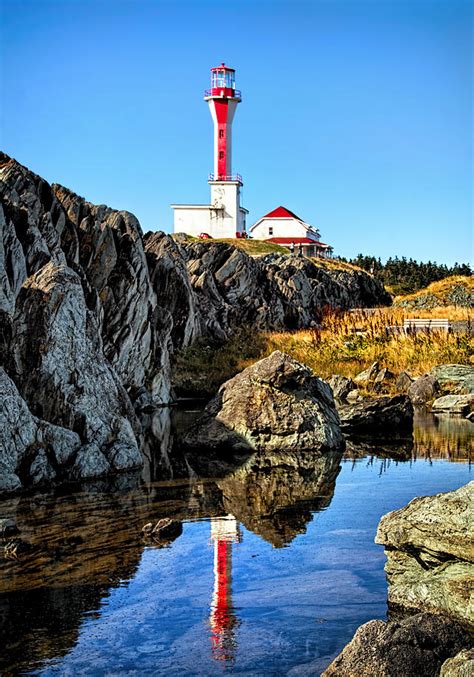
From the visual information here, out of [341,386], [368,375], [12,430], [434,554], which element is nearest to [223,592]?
[434,554]

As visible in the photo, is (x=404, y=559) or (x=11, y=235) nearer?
(x=404, y=559)

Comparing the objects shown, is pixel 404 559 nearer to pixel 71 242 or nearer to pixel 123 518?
pixel 123 518

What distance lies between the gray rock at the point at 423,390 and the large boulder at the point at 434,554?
2163 centimetres

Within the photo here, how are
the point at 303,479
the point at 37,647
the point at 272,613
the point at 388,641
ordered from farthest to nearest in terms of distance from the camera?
the point at 303,479, the point at 272,613, the point at 37,647, the point at 388,641

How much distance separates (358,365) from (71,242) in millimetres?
12541

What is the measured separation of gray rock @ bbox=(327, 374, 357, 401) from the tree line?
75.9m

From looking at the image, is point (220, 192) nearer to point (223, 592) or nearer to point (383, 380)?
point (383, 380)

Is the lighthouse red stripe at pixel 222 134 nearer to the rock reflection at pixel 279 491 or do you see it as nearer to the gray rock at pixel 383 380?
the gray rock at pixel 383 380

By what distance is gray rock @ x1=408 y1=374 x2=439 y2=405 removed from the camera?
31156 mm

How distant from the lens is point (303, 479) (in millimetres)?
17078

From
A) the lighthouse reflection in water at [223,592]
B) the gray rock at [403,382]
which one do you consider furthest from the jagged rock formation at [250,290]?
the lighthouse reflection in water at [223,592]

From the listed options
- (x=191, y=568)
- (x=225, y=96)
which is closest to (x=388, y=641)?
(x=191, y=568)

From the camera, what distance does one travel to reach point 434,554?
30.6 feet

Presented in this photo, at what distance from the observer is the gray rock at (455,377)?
31.2 m
